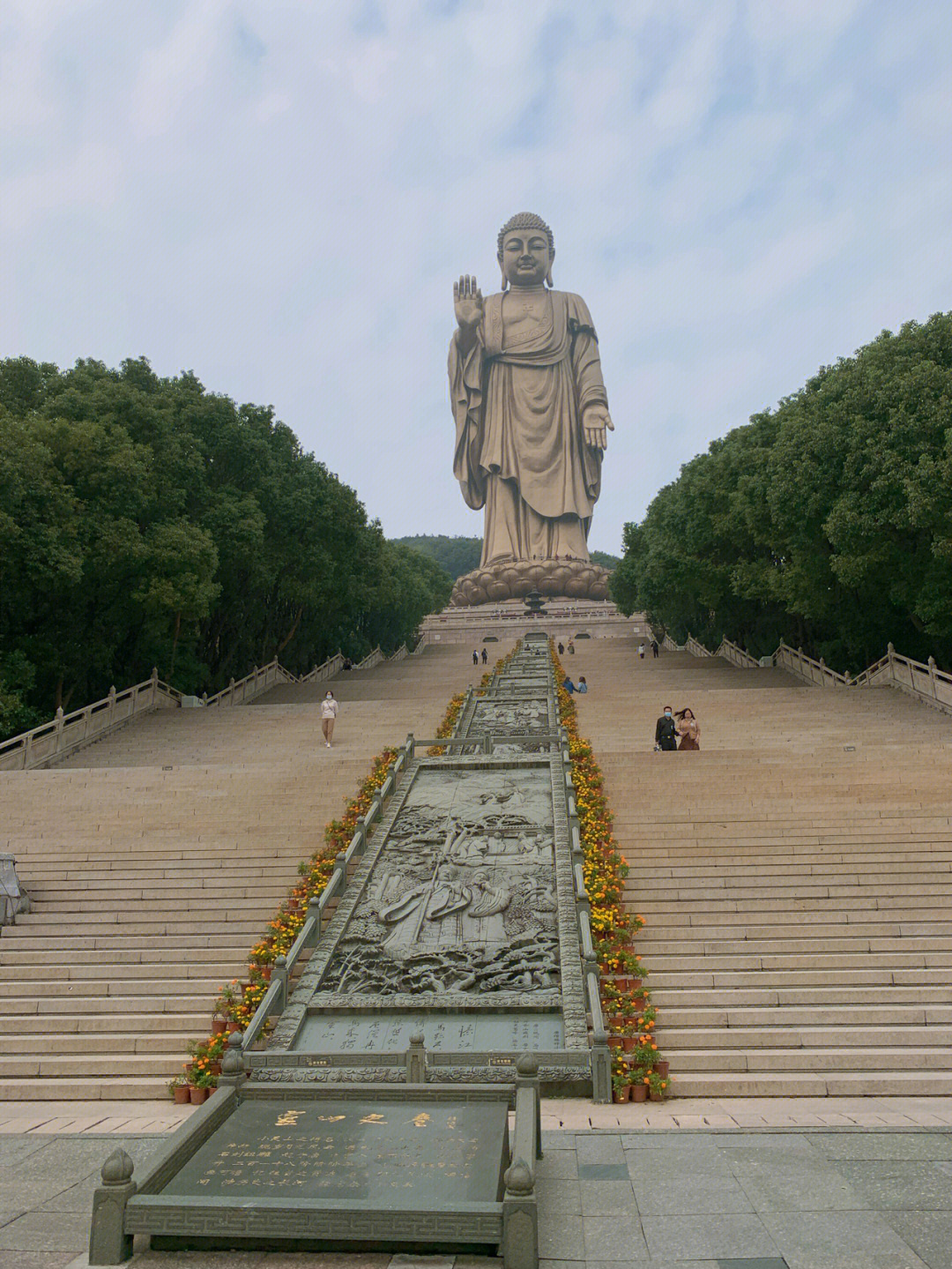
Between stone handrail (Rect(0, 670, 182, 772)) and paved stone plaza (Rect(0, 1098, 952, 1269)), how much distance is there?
1014cm

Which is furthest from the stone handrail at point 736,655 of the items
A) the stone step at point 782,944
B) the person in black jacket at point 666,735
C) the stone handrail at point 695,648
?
the stone step at point 782,944

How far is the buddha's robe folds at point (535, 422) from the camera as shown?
44.1 metres

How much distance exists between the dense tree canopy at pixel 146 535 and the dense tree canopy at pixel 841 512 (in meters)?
8.90

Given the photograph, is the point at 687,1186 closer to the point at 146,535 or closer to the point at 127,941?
the point at 127,941

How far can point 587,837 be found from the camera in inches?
414

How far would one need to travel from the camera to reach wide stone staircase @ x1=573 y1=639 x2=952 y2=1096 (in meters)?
7.18

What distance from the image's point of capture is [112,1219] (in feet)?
13.5

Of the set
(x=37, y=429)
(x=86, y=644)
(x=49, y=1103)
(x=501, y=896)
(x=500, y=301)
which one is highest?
(x=500, y=301)

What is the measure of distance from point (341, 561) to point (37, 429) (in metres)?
10.0

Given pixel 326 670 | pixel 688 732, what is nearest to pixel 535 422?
pixel 326 670

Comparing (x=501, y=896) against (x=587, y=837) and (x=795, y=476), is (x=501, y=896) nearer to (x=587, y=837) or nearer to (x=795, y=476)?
(x=587, y=837)

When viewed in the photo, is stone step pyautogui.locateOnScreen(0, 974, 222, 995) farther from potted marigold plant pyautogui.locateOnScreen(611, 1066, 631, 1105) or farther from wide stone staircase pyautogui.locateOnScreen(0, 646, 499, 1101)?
potted marigold plant pyautogui.locateOnScreen(611, 1066, 631, 1105)

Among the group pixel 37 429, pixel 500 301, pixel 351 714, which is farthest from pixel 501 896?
pixel 500 301

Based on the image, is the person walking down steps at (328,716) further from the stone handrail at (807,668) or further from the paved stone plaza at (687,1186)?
the paved stone plaza at (687,1186)
